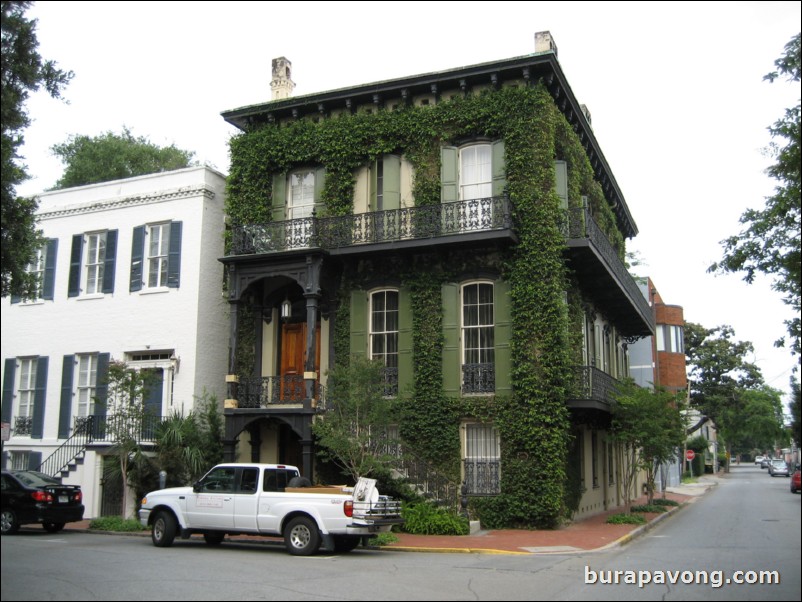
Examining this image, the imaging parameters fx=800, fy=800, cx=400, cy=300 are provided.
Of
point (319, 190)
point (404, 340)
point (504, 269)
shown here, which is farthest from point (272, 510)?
point (319, 190)

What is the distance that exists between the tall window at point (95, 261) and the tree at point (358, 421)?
1054 centimetres

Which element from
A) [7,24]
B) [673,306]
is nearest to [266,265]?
[7,24]

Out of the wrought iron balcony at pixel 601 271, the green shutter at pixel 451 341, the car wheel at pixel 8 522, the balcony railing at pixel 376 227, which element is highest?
the balcony railing at pixel 376 227

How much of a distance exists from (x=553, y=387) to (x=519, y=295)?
2525 millimetres

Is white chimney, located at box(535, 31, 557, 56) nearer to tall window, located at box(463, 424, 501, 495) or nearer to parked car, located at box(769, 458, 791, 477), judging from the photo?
tall window, located at box(463, 424, 501, 495)

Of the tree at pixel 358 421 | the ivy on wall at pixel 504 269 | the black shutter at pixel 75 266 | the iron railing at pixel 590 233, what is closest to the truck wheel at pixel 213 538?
the tree at pixel 358 421

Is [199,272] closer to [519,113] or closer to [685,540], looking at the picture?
[519,113]

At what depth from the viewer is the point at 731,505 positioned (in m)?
28.3

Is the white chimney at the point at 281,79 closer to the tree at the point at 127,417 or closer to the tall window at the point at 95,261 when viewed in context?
the tall window at the point at 95,261

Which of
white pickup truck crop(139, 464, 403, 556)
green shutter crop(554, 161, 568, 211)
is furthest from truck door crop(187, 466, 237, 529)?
green shutter crop(554, 161, 568, 211)

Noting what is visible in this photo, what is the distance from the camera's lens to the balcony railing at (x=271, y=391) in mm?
22000

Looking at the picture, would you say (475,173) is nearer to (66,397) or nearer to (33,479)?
(33,479)

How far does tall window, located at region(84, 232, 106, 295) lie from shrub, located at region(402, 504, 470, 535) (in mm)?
13363

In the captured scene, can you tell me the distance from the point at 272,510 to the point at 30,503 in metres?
6.19
